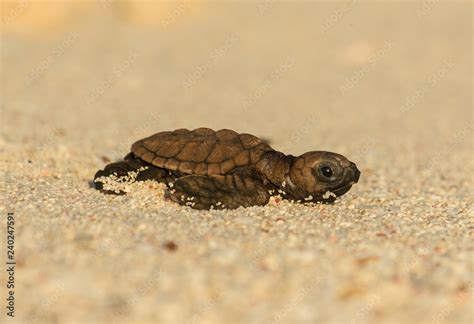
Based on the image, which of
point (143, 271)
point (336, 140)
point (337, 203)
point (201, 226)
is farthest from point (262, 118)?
point (143, 271)

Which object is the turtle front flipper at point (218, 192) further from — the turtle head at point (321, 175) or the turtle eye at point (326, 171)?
the turtle eye at point (326, 171)

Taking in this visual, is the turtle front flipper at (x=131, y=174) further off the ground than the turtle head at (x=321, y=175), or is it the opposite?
the turtle front flipper at (x=131, y=174)

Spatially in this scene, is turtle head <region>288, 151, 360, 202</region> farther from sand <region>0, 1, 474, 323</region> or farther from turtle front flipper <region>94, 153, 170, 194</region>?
turtle front flipper <region>94, 153, 170, 194</region>

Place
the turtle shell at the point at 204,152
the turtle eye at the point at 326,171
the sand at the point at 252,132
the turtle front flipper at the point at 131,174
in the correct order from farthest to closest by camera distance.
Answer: the turtle front flipper at the point at 131,174
the turtle shell at the point at 204,152
the turtle eye at the point at 326,171
the sand at the point at 252,132

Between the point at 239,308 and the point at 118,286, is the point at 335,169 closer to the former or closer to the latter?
the point at 239,308

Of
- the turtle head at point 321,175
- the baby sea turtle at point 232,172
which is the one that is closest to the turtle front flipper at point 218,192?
the baby sea turtle at point 232,172

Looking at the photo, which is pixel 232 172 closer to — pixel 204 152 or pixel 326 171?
pixel 204 152

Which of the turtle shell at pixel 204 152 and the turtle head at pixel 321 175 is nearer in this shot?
the turtle head at pixel 321 175
